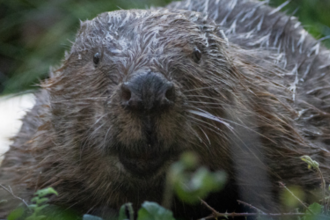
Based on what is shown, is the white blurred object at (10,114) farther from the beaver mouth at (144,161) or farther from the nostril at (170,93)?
the nostril at (170,93)

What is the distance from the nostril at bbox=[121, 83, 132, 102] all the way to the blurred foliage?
306cm

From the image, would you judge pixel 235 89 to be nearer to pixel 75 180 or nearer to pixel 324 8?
pixel 75 180

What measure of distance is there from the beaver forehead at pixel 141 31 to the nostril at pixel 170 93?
0.41 meters

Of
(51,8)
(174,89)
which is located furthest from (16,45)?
(174,89)

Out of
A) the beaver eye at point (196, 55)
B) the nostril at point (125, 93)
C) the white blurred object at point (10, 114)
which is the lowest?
the white blurred object at point (10, 114)

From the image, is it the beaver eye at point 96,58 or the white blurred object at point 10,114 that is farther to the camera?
the white blurred object at point 10,114

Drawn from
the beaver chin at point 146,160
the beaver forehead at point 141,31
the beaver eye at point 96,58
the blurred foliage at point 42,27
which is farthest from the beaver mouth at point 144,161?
the blurred foliage at point 42,27

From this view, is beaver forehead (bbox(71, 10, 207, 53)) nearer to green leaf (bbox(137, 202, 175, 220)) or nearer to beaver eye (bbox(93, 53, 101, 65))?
beaver eye (bbox(93, 53, 101, 65))

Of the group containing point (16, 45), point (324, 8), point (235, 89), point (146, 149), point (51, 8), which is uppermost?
point (324, 8)

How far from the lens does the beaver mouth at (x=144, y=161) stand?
224cm

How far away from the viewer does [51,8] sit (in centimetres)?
608

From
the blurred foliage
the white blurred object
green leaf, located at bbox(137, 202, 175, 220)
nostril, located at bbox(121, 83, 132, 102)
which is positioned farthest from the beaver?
the blurred foliage

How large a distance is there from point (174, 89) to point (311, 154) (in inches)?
51.9

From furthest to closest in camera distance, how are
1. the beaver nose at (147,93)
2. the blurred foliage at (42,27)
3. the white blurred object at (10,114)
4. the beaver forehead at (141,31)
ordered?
the blurred foliage at (42,27), the white blurred object at (10,114), the beaver forehead at (141,31), the beaver nose at (147,93)
